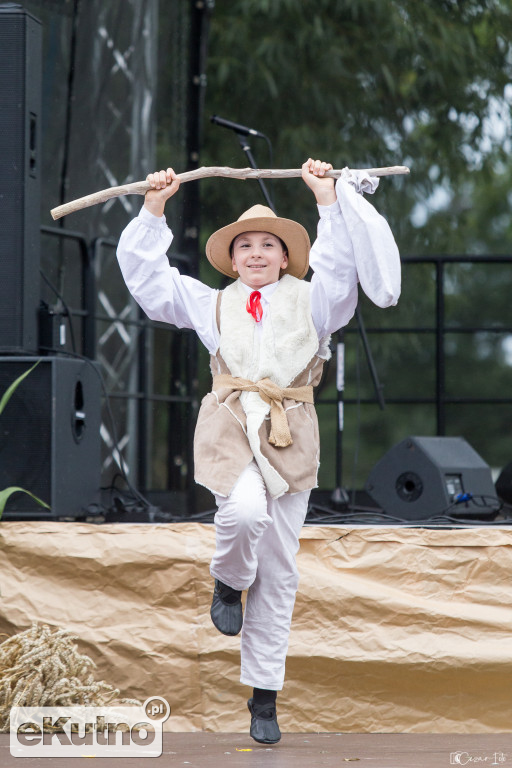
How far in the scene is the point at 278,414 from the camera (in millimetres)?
3000

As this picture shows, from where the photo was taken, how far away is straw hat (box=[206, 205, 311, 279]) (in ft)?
10.2

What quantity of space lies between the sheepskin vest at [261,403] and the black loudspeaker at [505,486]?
69.7 inches

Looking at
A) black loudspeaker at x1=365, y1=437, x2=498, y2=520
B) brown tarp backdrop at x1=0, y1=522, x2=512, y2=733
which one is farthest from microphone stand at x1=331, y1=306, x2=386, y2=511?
brown tarp backdrop at x1=0, y1=522, x2=512, y2=733

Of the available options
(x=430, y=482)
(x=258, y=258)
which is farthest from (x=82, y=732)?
(x=430, y=482)

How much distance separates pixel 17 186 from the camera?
3.88m

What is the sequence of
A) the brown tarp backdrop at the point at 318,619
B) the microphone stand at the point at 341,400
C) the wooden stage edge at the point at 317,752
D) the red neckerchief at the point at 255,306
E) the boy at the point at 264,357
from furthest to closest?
the microphone stand at the point at 341,400
the brown tarp backdrop at the point at 318,619
the red neckerchief at the point at 255,306
the boy at the point at 264,357
the wooden stage edge at the point at 317,752

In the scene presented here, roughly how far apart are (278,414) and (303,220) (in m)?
4.13

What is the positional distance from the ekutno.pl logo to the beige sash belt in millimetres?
860

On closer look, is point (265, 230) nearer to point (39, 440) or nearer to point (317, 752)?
point (39, 440)

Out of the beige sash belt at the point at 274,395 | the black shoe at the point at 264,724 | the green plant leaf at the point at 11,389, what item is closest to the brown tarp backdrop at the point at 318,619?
the green plant leaf at the point at 11,389

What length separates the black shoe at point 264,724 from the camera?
3.02 metres

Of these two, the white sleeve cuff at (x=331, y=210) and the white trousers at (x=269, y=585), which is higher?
the white sleeve cuff at (x=331, y=210)

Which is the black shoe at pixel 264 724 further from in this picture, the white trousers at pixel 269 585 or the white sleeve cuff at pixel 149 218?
the white sleeve cuff at pixel 149 218

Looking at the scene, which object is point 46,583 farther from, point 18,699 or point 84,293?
point 84,293
